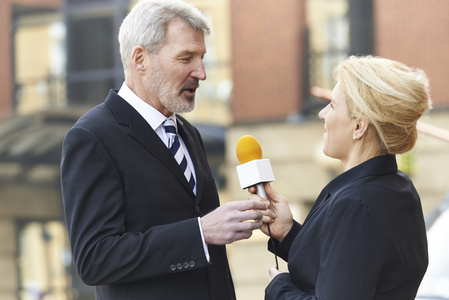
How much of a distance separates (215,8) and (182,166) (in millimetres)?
6910

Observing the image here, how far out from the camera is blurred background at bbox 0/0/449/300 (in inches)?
325

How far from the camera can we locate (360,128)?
220cm

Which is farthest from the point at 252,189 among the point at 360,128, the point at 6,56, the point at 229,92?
the point at 6,56

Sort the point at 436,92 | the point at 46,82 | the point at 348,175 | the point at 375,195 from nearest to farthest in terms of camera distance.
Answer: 1. the point at 375,195
2. the point at 348,175
3. the point at 436,92
4. the point at 46,82

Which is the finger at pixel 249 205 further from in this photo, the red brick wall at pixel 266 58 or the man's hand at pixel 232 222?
the red brick wall at pixel 266 58

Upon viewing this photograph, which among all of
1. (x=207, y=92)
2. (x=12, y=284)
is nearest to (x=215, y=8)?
(x=207, y=92)

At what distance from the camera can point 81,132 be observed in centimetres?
236

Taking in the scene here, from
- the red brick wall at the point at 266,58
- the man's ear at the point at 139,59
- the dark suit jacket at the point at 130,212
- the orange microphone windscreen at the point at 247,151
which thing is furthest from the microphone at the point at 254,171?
the red brick wall at the point at 266,58

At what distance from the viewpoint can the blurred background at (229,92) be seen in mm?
8250

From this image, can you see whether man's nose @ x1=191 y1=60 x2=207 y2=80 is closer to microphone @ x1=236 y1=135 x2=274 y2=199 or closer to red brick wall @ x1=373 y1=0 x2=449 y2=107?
microphone @ x1=236 y1=135 x2=274 y2=199

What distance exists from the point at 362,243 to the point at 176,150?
94cm

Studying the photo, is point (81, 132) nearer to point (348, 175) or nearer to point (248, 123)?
point (348, 175)

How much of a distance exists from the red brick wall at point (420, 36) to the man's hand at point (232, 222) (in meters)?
6.35

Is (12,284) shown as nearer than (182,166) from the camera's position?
No
